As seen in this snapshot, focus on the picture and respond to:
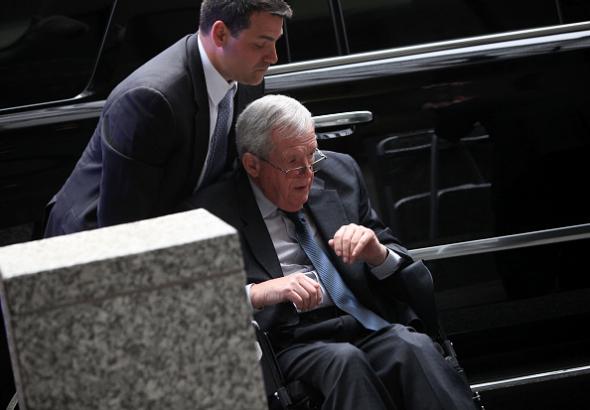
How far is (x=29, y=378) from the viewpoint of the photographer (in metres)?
2.08

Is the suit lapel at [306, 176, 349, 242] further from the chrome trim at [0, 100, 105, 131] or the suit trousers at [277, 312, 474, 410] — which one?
the chrome trim at [0, 100, 105, 131]

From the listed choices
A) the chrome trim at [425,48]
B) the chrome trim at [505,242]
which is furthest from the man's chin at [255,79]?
the chrome trim at [505,242]

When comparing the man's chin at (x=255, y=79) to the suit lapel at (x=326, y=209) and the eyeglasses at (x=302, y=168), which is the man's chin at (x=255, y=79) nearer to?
the eyeglasses at (x=302, y=168)

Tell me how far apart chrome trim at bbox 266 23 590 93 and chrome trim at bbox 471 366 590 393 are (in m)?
1.04

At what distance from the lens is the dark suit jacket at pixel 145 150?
319 centimetres

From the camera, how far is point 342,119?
384 cm

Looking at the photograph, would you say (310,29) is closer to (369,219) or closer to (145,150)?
(369,219)

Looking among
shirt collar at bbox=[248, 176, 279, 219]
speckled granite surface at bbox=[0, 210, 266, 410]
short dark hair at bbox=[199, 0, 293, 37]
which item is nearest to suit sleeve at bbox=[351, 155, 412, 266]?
shirt collar at bbox=[248, 176, 279, 219]

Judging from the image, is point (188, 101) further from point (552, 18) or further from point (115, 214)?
point (552, 18)

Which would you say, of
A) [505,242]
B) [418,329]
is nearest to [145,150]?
[418,329]

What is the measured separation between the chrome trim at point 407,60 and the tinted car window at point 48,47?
57 centimetres

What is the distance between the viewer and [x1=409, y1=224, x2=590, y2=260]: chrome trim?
156 inches

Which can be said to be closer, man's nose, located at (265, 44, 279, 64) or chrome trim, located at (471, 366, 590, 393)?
man's nose, located at (265, 44, 279, 64)

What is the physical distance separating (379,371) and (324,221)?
0.49 metres
